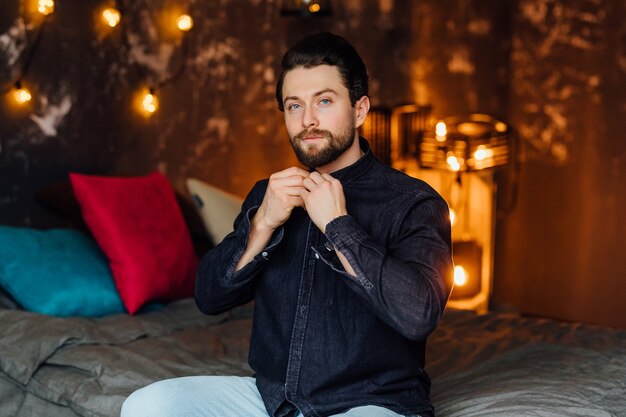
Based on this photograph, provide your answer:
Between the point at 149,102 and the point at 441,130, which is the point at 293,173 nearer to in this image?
the point at 149,102

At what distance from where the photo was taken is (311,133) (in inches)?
72.3

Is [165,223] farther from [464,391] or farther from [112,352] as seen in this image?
[464,391]

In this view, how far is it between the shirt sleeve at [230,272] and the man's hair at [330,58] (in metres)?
0.34

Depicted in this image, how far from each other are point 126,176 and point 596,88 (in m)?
2.76

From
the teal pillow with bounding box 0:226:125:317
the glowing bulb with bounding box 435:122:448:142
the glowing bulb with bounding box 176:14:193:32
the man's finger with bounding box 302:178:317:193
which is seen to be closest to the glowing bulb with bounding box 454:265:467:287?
the glowing bulb with bounding box 435:122:448:142

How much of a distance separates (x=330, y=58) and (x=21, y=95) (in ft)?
5.20

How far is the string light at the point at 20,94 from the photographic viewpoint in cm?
300

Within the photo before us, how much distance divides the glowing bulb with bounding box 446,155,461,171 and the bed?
1455 millimetres

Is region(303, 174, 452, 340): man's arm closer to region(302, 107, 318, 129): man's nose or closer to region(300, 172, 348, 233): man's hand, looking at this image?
region(300, 172, 348, 233): man's hand

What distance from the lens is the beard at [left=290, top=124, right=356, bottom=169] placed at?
6.05 feet

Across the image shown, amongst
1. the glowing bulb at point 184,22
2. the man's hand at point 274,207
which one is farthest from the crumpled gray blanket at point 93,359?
the glowing bulb at point 184,22

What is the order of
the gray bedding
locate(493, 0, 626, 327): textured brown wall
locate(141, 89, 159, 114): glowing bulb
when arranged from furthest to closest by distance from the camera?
locate(493, 0, 626, 327): textured brown wall < locate(141, 89, 159, 114): glowing bulb < the gray bedding

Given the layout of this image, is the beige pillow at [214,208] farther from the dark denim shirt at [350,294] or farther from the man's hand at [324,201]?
the man's hand at [324,201]

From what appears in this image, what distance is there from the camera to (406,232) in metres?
1.75
